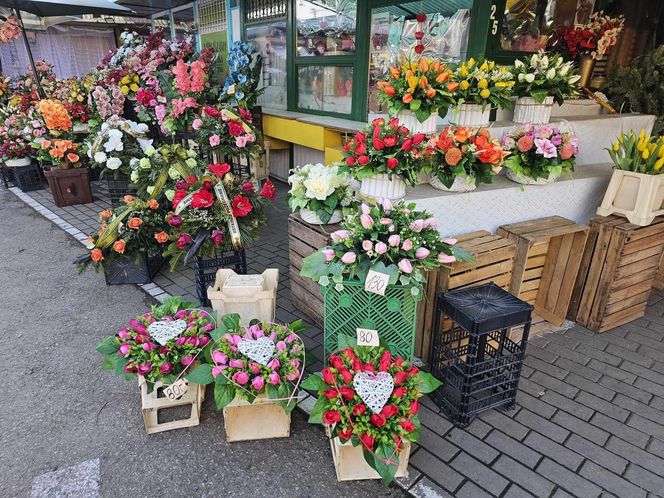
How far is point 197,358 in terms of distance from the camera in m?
2.53

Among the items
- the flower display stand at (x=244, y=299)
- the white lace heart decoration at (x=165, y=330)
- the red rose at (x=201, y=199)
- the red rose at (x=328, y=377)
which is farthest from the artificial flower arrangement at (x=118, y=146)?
the red rose at (x=328, y=377)

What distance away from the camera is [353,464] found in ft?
7.22

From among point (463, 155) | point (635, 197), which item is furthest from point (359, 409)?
point (635, 197)

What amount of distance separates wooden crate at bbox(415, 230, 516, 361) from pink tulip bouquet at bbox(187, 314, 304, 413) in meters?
0.95

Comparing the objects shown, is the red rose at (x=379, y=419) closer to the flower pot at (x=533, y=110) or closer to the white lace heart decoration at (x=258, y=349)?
the white lace heart decoration at (x=258, y=349)

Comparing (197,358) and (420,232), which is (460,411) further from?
(197,358)

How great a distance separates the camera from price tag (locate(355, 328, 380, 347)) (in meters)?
2.30

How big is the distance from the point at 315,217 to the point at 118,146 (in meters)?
2.26

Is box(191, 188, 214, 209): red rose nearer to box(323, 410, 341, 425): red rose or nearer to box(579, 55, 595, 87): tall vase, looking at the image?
box(323, 410, 341, 425): red rose

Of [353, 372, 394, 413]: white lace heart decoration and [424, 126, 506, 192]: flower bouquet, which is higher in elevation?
[424, 126, 506, 192]: flower bouquet

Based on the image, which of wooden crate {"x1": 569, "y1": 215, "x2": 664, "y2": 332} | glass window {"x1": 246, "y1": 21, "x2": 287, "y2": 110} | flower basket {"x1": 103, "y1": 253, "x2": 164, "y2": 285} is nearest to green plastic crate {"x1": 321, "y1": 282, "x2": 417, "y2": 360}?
wooden crate {"x1": 569, "y1": 215, "x2": 664, "y2": 332}

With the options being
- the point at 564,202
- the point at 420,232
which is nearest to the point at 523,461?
the point at 420,232

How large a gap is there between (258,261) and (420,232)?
2668 mm

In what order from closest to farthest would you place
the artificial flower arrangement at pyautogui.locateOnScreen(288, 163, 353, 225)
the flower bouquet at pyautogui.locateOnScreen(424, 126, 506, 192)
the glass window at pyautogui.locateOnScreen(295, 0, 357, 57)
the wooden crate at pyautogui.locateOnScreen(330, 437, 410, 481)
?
the wooden crate at pyautogui.locateOnScreen(330, 437, 410, 481) → the flower bouquet at pyautogui.locateOnScreen(424, 126, 506, 192) → the artificial flower arrangement at pyautogui.locateOnScreen(288, 163, 353, 225) → the glass window at pyautogui.locateOnScreen(295, 0, 357, 57)
